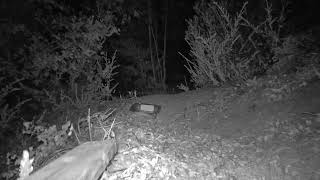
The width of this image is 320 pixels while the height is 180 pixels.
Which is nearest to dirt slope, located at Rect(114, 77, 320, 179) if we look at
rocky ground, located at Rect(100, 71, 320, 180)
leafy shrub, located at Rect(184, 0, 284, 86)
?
rocky ground, located at Rect(100, 71, 320, 180)

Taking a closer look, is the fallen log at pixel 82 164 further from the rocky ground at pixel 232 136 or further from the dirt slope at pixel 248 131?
the dirt slope at pixel 248 131

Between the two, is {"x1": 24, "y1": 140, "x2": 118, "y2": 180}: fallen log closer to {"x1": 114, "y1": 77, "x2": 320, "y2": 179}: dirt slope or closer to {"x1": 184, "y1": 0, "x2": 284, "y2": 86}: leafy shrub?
{"x1": 114, "y1": 77, "x2": 320, "y2": 179}: dirt slope

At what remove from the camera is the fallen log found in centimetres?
252

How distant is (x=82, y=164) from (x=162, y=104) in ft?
10.4

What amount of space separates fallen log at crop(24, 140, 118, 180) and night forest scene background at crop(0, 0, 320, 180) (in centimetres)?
1

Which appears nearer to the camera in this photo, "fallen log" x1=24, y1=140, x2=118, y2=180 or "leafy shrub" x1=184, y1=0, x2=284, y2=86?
"fallen log" x1=24, y1=140, x2=118, y2=180

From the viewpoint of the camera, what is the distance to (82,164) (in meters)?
2.69

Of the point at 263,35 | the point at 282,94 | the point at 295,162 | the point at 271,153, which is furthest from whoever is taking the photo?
the point at 263,35

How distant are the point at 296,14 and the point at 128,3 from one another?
13.1ft

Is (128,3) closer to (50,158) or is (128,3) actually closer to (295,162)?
(50,158)

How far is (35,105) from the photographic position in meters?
5.99

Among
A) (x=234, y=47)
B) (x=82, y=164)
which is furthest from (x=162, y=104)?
(x=82, y=164)

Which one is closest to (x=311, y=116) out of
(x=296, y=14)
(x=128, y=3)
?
(x=296, y=14)

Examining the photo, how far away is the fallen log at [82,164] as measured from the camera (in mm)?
2521
